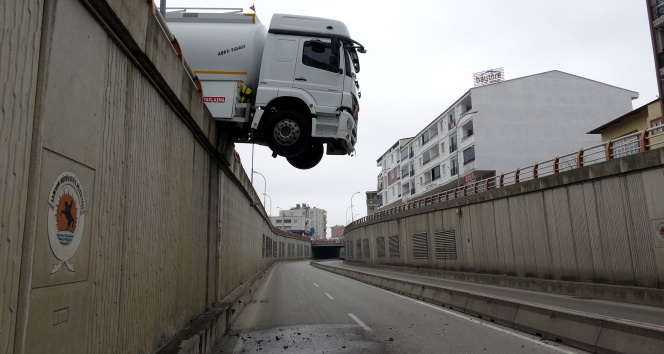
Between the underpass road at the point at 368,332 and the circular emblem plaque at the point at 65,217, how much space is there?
4819mm

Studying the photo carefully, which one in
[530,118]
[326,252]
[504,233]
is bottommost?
[326,252]

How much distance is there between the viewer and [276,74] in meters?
9.25

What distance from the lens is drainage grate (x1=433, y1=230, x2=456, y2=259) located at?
26297 mm

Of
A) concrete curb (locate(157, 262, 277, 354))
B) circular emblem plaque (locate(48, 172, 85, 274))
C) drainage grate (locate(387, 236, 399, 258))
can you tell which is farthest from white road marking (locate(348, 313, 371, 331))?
drainage grate (locate(387, 236, 399, 258))

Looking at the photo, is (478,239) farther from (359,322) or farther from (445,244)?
(359,322)

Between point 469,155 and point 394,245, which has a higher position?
point 469,155

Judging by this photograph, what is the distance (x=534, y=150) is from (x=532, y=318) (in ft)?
135

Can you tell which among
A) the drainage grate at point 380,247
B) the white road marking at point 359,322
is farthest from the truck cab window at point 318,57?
the drainage grate at point 380,247

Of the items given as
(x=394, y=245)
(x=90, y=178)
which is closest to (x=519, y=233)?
(x=394, y=245)

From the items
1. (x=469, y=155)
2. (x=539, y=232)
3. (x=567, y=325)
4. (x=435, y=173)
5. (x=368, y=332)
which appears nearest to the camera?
(x=567, y=325)

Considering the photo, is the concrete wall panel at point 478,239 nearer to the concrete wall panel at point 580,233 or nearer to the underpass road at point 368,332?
the concrete wall panel at point 580,233

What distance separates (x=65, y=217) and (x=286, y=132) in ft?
20.3

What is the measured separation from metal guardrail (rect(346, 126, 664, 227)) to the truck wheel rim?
10393 mm

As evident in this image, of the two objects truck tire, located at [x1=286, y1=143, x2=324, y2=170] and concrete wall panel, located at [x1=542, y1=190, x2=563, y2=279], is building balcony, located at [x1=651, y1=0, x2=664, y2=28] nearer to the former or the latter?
concrete wall panel, located at [x1=542, y1=190, x2=563, y2=279]
